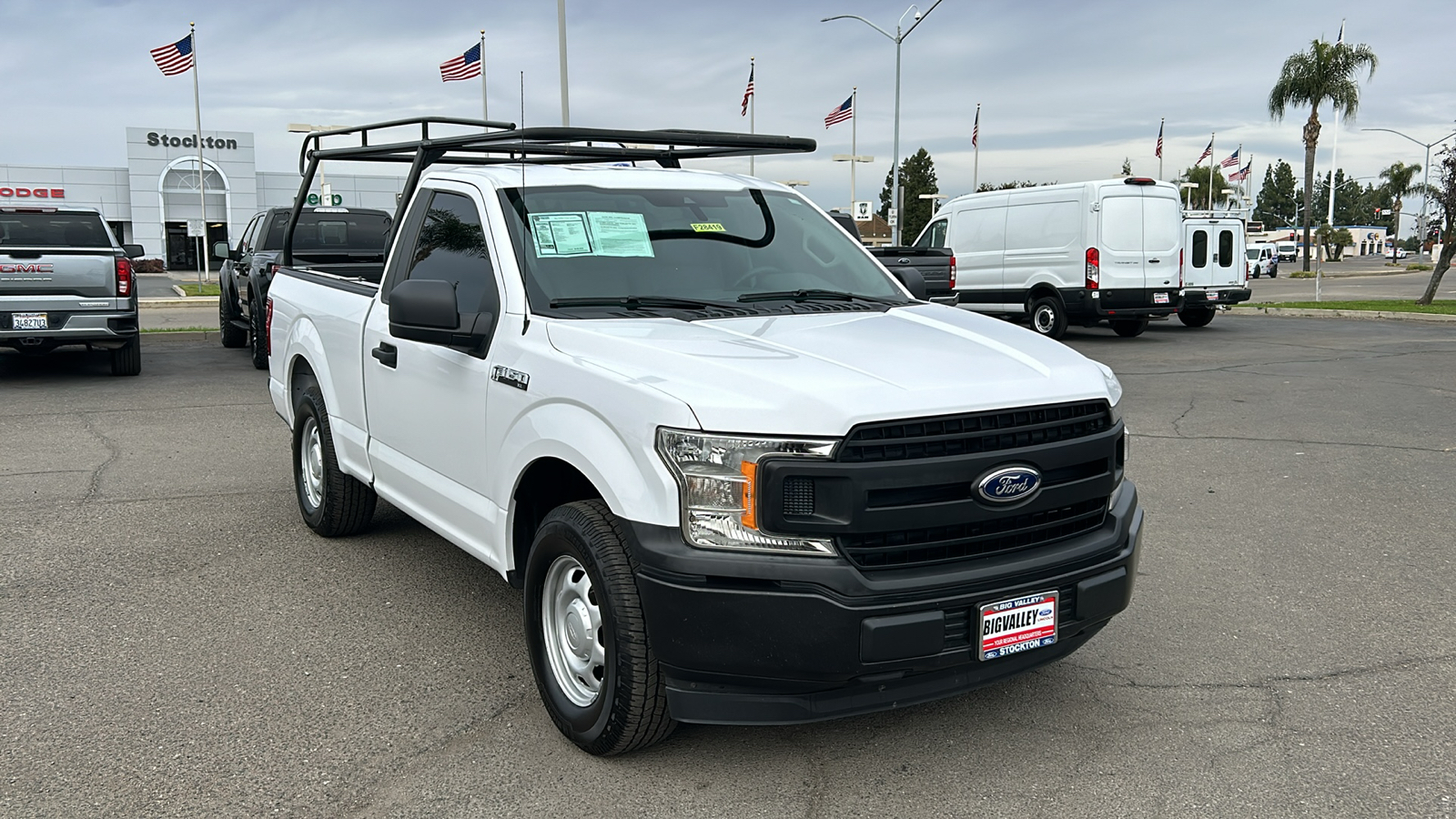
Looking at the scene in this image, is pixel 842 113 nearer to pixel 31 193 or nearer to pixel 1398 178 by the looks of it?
pixel 31 193

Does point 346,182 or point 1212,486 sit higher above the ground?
point 346,182

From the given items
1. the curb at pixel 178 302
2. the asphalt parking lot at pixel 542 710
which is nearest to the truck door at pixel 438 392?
the asphalt parking lot at pixel 542 710

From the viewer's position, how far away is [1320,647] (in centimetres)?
457

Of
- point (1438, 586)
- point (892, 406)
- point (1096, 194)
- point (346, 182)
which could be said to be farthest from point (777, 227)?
point (346, 182)

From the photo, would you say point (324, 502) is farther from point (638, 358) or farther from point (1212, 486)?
point (1212, 486)

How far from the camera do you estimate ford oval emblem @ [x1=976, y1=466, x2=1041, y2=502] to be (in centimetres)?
324

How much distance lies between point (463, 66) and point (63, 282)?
56.6ft

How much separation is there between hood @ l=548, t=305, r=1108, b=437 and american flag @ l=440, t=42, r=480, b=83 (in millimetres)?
25252

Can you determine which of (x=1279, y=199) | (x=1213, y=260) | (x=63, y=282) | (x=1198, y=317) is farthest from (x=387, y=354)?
(x=1279, y=199)

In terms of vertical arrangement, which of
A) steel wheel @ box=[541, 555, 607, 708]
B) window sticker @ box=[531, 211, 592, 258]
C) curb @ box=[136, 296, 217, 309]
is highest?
window sticker @ box=[531, 211, 592, 258]

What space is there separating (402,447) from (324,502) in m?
1.32

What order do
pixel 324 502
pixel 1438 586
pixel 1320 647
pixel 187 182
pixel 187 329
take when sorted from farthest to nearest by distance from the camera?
pixel 187 182, pixel 187 329, pixel 324 502, pixel 1438 586, pixel 1320 647

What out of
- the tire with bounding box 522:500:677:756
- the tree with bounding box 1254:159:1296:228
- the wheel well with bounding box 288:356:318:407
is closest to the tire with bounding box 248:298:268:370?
the wheel well with bounding box 288:356:318:407

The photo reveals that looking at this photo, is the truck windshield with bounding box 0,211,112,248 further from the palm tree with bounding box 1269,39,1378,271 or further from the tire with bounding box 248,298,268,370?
the palm tree with bounding box 1269,39,1378,271
